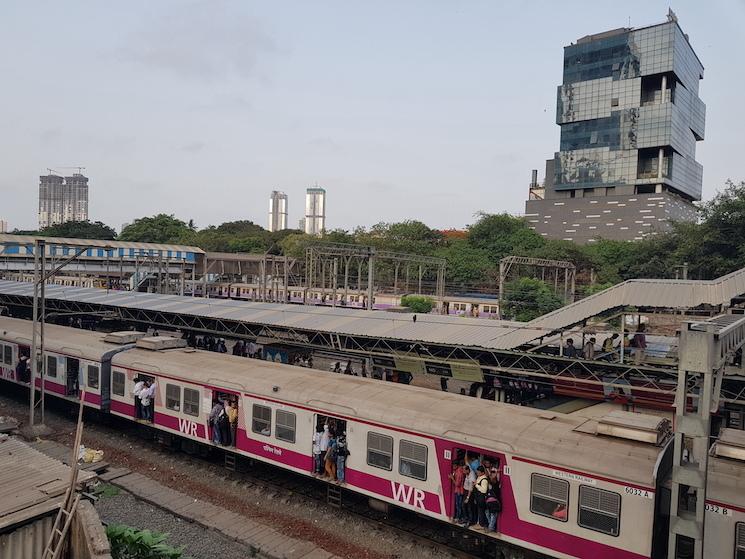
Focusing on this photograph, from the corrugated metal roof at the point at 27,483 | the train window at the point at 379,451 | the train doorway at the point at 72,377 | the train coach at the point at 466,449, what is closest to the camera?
the corrugated metal roof at the point at 27,483

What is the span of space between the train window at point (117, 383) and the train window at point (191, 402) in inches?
145

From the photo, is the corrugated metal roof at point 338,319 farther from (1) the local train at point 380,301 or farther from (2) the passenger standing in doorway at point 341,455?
(1) the local train at point 380,301

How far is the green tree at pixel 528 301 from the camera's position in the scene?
4628 cm

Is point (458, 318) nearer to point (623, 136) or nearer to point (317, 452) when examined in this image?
point (317, 452)

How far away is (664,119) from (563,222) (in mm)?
26631

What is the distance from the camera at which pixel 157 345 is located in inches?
779

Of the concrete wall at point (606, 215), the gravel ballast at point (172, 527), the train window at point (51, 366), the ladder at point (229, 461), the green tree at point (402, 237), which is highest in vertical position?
the concrete wall at point (606, 215)

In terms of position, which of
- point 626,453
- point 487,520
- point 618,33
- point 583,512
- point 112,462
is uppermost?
point 618,33

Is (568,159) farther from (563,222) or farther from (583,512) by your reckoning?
(583,512)

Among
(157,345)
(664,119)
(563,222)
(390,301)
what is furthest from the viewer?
(563,222)

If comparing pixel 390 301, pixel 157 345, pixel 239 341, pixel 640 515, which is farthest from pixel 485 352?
pixel 390 301

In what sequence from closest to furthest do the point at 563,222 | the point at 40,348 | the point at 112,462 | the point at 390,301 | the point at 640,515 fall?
the point at 640,515 < the point at 112,462 < the point at 40,348 < the point at 390,301 < the point at 563,222

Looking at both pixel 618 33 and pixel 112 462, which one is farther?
pixel 618 33

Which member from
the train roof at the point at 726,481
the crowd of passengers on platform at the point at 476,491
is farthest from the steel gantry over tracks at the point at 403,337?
the crowd of passengers on platform at the point at 476,491
